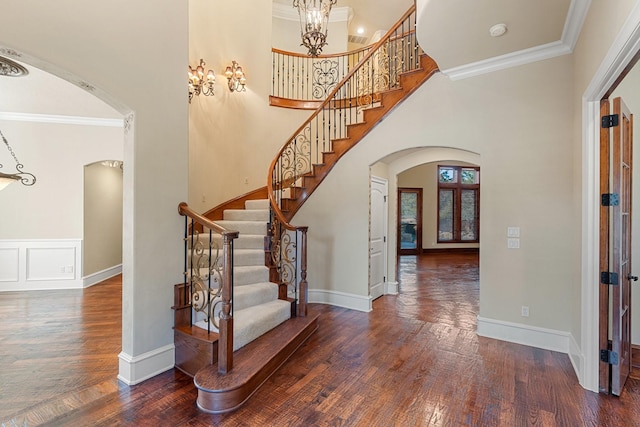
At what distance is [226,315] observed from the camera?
2.56 meters

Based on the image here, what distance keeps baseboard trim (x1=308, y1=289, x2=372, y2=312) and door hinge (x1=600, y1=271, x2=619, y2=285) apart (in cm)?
276

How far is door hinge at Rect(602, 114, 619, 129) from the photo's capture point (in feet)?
8.16

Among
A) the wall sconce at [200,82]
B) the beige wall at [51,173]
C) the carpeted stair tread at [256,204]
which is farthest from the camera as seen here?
the beige wall at [51,173]

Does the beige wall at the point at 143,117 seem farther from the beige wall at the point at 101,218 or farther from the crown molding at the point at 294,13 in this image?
the crown molding at the point at 294,13

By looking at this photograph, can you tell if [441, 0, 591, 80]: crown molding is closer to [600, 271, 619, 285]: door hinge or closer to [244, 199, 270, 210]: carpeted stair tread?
[600, 271, 619, 285]: door hinge

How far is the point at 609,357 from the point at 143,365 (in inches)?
152

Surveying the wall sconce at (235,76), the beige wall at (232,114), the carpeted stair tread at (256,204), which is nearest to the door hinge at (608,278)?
the carpeted stair tread at (256,204)

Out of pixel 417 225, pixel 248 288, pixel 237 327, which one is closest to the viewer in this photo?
pixel 237 327

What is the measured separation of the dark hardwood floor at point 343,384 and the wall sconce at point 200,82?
3.38 m

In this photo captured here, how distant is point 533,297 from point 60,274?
24.7ft

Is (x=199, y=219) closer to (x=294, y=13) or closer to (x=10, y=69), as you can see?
(x=10, y=69)

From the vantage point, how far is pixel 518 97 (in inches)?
141

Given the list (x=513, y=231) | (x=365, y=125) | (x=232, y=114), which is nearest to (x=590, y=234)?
(x=513, y=231)

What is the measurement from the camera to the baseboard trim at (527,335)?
3346 mm
